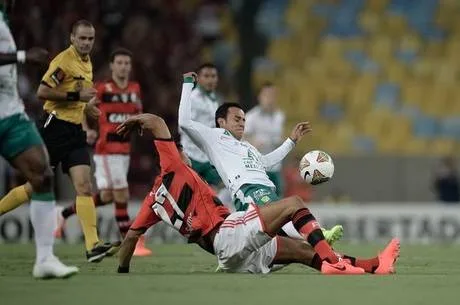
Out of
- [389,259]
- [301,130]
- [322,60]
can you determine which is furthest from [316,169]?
[322,60]

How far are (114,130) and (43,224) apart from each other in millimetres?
5514

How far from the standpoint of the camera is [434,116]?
23.6 meters

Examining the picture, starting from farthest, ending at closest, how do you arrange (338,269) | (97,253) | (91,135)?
(91,135)
(97,253)
(338,269)

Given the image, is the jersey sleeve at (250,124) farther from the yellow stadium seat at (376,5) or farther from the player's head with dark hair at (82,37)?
the yellow stadium seat at (376,5)

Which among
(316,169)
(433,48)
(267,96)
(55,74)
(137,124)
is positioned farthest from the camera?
(433,48)

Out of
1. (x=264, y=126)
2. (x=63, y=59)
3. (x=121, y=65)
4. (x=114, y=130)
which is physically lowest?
(x=264, y=126)

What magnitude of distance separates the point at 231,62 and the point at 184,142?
7.90 meters

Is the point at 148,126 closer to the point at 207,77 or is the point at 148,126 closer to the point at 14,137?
the point at 14,137

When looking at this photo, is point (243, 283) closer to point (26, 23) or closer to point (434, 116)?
point (26, 23)

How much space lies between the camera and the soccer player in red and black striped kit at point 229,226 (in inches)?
384

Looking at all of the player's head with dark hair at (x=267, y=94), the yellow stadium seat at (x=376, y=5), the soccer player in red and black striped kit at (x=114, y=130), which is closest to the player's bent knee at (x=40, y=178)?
the soccer player in red and black striped kit at (x=114, y=130)

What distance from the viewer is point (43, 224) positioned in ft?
30.0

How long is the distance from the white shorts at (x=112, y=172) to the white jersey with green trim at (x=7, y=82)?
5.30 meters

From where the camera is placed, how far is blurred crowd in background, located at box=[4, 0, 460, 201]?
71.4 ft
